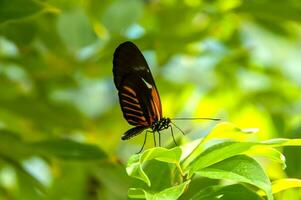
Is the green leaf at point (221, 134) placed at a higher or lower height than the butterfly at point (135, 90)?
lower

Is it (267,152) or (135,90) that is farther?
(135,90)

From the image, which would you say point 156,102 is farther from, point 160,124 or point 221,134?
point 221,134

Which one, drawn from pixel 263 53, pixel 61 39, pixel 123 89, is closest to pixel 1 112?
pixel 61 39

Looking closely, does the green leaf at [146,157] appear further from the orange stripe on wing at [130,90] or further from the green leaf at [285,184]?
the orange stripe on wing at [130,90]

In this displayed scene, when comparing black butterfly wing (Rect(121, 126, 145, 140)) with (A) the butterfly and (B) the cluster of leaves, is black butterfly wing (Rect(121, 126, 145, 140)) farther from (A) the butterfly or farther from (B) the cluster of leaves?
(B) the cluster of leaves

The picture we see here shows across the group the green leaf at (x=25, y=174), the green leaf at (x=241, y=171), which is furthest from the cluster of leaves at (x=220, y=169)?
the green leaf at (x=25, y=174)

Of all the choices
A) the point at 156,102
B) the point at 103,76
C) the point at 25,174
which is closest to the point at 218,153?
the point at 156,102
